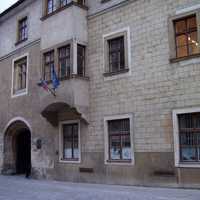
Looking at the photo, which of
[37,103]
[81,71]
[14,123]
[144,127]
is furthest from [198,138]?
[14,123]

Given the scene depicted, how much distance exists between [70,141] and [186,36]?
287 inches

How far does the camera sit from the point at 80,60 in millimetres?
15438

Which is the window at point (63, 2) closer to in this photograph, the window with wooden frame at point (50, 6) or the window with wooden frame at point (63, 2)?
the window with wooden frame at point (63, 2)

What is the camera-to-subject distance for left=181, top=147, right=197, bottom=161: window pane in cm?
1192

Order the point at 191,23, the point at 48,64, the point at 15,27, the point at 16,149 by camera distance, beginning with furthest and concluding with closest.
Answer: the point at 16,149
the point at 15,27
the point at 48,64
the point at 191,23

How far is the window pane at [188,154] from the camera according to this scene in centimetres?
1192

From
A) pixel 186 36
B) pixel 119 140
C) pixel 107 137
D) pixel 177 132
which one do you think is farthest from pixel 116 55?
pixel 177 132

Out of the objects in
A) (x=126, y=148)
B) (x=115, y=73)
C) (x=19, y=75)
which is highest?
(x=19, y=75)

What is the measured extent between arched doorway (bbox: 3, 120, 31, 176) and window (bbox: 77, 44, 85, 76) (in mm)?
6377

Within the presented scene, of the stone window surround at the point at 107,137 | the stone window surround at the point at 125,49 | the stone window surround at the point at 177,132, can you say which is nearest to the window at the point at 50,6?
the stone window surround at the point at 125,49

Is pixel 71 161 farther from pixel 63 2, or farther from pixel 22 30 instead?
pixel 22 30

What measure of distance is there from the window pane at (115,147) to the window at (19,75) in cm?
769

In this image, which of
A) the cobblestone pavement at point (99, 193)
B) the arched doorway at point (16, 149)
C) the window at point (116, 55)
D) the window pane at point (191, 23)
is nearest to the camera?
the cobblestone pavement at point (99, 193)

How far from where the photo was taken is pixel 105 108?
14609 mm
